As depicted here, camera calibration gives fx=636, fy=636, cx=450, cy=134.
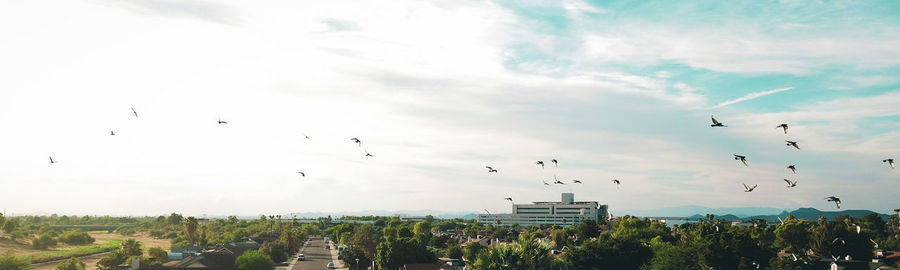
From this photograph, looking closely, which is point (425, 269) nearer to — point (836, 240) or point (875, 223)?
point (836, 240)

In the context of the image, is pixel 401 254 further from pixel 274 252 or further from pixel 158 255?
pixel 158 255

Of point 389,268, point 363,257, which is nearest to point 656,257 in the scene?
point 389,268

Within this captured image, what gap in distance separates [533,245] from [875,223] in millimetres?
109964

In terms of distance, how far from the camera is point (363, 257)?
112875 millimetres

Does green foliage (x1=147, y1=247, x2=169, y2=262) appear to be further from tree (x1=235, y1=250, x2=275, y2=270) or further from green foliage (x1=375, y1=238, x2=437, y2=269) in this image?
green foliage (x1=375, y1=238, x2=437, y2=269)

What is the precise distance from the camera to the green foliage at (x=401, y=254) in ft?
290

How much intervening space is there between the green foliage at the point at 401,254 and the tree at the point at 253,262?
16.2 metres

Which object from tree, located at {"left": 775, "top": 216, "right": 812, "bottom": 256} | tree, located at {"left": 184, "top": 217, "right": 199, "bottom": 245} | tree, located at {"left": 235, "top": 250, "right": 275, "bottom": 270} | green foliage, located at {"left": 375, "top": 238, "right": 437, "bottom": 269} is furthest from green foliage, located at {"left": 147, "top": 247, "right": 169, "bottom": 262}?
tree, located at {"left": 775, "top": 216, "right": 812, "bottom": 256}

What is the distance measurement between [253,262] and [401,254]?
808 inches

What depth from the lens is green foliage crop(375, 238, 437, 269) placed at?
88.4m

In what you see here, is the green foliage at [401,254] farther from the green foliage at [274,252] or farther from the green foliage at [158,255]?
the green foliage at [274,252]

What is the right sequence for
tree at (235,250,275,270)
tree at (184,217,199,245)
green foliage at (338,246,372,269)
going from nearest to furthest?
tree at (235,250,275,270) → green foliage at (338,246,372,269) → tree at (184,217,199,245)

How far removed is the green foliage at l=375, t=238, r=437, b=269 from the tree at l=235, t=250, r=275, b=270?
1622cm

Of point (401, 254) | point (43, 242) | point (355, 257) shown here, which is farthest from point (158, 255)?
point (43, 242)
